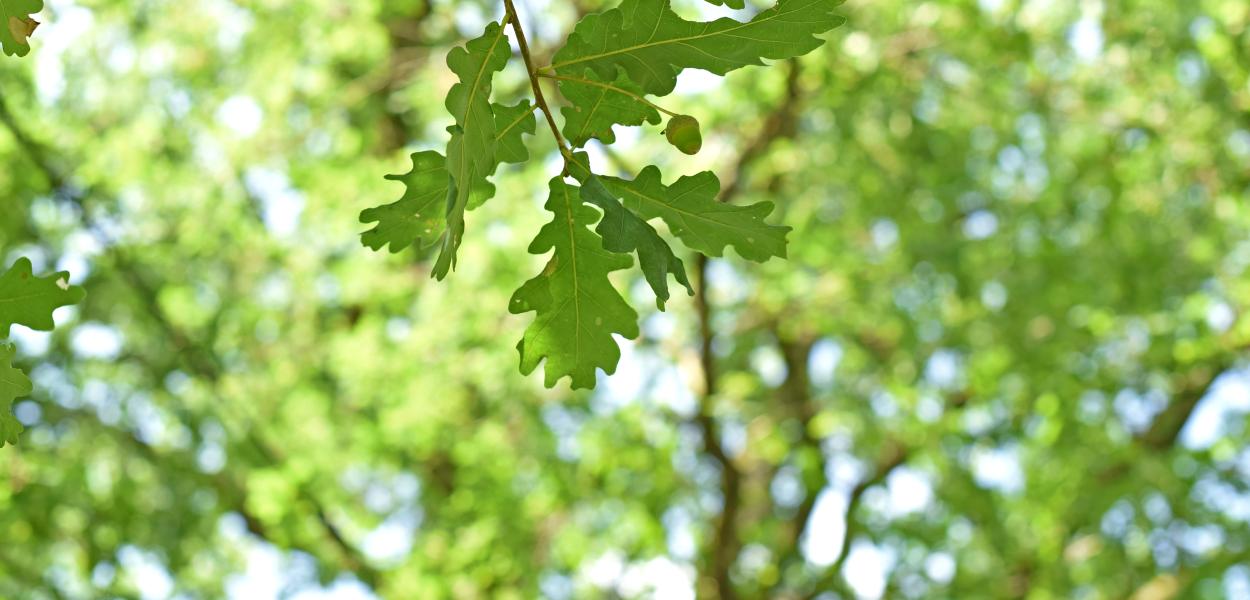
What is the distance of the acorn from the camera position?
1.28 metres

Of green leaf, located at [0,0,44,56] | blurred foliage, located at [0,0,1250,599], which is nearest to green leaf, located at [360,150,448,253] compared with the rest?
green leaf, located at [0,0,44,56]

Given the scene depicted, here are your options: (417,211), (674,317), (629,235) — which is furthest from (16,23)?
(674,317)

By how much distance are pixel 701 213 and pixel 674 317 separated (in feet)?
21.5

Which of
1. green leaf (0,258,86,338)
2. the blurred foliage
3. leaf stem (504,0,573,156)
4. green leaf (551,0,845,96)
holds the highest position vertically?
leaf stem (504,0,573,156)

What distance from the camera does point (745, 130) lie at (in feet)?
22.9

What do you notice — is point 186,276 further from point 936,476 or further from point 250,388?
point 936,476

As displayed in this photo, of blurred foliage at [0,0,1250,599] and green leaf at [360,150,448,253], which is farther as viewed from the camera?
blurred foliage at [0,0,1250,599]

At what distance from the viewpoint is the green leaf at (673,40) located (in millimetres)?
1229

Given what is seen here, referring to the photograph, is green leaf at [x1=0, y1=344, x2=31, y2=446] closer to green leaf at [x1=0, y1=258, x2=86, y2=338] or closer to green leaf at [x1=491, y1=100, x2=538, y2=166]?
green leaf at [x1=0, y1=258, x2=86, y2=338]

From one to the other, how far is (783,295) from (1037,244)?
1343mm

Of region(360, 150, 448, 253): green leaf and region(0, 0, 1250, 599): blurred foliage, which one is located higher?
region(360, 150, 448, 253): green leaf

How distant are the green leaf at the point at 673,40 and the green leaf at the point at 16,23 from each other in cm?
48

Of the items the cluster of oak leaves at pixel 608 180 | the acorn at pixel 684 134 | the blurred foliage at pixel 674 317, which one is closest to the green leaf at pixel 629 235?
the cluster of oak leaves at pixel 608 180

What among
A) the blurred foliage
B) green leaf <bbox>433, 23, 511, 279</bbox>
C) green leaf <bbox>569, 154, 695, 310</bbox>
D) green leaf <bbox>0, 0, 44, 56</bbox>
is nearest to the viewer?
green leaf <bbox>433, 23, 511, 279</bbox>
